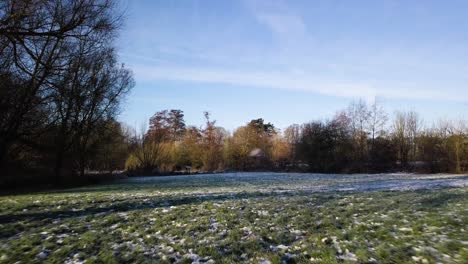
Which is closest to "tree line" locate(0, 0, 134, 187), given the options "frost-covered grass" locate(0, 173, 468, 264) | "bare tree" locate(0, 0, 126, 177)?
"bare tree" locate(0, 0, 126, 177)

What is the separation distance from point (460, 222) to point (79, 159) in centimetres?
3006

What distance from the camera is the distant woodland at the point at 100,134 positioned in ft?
39.1

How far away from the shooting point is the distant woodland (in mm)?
11922

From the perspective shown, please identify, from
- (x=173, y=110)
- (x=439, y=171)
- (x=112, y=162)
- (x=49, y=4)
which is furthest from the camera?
(x=173, y=110)

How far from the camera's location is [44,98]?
1722cm

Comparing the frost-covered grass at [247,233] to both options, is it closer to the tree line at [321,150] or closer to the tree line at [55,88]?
the tree line at [55,88]

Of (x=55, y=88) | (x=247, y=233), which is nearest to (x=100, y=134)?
(x=55, y=88)

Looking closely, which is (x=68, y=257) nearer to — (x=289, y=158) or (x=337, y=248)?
(x=337, y=248)

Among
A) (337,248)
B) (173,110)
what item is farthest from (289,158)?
(337,248)

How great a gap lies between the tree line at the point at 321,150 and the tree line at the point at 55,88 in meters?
11.4

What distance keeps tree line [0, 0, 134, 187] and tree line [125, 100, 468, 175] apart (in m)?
11.4

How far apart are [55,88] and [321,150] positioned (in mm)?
38038

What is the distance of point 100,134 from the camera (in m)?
30.8

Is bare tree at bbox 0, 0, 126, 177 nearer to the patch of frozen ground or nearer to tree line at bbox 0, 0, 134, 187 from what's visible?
tree line at bbox 0, 0, 134, 187
